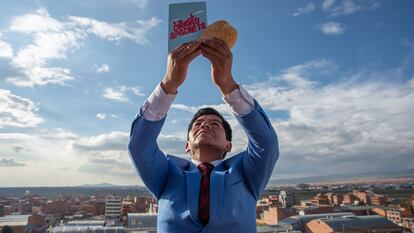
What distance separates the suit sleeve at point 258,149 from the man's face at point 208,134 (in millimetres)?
149

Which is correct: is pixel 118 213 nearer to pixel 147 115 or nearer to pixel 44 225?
pixel 44 225

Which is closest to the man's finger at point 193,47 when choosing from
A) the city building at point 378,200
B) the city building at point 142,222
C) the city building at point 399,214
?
the city building at point 142,222

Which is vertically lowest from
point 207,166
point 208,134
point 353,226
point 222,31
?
point 353,226

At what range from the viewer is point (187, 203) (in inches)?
44.3

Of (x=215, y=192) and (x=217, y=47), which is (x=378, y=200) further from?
(x=217, y=47)

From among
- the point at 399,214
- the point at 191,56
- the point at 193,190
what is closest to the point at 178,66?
the point at 191,56

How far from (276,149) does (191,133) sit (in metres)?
0.37

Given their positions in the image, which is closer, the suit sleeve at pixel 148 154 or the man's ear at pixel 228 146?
the suit sleeve at pixel 148 154

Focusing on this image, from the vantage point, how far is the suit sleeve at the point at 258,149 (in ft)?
3.52

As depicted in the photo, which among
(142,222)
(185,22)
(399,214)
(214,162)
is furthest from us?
(399,214)

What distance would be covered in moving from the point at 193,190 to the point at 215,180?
8cm

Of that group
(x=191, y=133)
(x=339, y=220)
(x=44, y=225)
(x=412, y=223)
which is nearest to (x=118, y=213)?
(x=44, y=225)

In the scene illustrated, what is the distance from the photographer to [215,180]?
1.15m

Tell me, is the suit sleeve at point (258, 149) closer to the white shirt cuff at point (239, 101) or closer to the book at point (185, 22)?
the white shirt cuff at point (239, 101)
